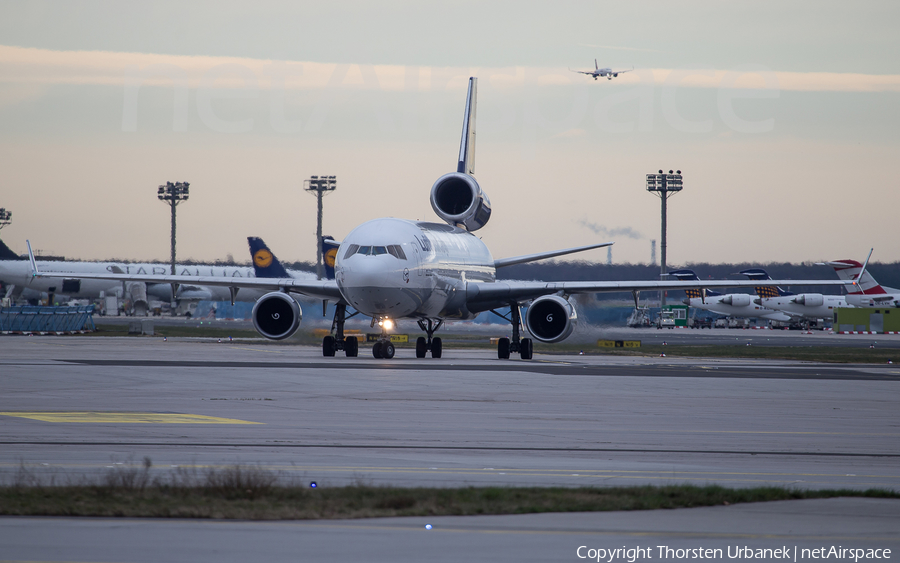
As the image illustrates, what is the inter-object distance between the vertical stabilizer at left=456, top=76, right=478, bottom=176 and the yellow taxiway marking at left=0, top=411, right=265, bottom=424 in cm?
2849

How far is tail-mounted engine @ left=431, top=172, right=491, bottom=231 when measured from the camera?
3809cm

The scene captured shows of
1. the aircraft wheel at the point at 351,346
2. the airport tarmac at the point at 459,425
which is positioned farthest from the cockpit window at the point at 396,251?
the airport tarmac at the point at 459,425

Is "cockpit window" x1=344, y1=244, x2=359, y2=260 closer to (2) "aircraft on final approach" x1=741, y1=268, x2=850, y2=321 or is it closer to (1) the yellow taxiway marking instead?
(1) the yellow taxiway marking

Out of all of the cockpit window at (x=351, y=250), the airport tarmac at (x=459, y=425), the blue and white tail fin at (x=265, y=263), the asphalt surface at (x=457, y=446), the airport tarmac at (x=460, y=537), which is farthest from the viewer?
the blue and white tail fin at (x=265, y=263)

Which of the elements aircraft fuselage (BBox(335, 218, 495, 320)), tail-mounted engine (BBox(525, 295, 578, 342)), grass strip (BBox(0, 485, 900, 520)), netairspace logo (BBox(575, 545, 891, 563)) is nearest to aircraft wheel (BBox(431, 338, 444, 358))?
aircraft fuselage (BBox(335, 218, 495, 320))

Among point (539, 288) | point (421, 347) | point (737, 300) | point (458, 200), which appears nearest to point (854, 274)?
point (737, 300)

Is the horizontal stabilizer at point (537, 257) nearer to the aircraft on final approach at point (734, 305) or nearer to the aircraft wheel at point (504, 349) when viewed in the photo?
the aircraft wheel at point (504, 349)

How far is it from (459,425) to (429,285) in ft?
60.6

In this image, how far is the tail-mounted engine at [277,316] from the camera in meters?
32.9

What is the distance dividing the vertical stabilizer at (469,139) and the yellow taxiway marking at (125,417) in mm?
28494

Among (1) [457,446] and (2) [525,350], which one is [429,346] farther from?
(1) [457,446]

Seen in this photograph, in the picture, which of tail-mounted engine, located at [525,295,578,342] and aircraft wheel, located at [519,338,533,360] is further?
Answer: aircraft wheel, located at [519,338,533,360]

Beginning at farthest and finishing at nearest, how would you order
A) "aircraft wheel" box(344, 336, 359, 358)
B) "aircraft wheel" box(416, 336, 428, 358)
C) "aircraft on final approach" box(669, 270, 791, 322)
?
"aircraft on final approach" box(669, 270, 791, 322) → "aircraft wheel" box(416, 336, 428, 358) → "aircraft wheel" box(344, 336, 359, 358)

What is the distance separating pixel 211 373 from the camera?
22984 millimetres
